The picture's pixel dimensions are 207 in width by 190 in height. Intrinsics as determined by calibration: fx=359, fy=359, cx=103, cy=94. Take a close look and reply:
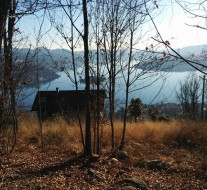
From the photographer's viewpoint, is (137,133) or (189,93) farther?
(189,93)

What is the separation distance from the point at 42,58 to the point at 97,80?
2755 millimetres

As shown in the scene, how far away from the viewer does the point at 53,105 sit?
35156mm

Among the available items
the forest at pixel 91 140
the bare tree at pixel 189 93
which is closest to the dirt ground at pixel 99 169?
the forest at pixel 91 140

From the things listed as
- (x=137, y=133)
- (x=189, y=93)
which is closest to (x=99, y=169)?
(x=137, y=133)

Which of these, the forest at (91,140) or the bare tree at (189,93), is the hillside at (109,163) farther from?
the bare tree at (189,93)

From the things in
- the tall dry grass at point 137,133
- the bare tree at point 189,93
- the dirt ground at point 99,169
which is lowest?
the dirt ground at point 99,169

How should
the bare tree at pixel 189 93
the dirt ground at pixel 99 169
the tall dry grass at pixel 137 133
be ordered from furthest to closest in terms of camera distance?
the bare tree at pixel 189 93
the tall dry grass at pixel 137 133
the dirt ground at pixel 99 169

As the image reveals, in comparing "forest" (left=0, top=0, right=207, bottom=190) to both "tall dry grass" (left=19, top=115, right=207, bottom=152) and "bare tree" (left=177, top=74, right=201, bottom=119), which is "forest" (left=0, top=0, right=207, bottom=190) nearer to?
"tall dry grass" (left=19, top=115, right=207, bottom=152)

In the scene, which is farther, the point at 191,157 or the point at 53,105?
the point at 53,105

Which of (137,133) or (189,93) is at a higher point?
(189,93)

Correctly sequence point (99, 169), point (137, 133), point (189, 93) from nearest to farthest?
point (99, 169) → point (137, 133) → point (189, 93)

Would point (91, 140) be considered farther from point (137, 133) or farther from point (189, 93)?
point (189, 93)

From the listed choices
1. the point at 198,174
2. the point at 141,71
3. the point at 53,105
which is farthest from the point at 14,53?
the point at 53,105

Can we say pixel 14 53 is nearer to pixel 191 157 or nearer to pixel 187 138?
pixel 191 157
